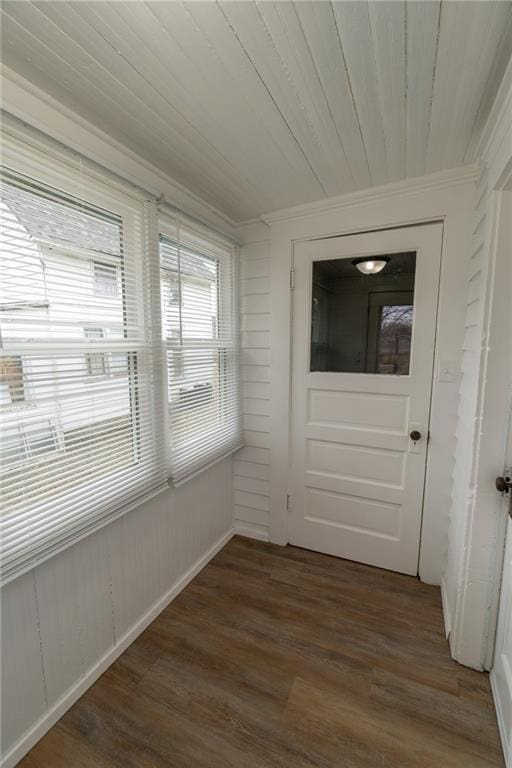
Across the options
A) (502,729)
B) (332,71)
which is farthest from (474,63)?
(502,729)

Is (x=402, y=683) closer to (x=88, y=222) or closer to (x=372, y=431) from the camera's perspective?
(x=372, y=431)

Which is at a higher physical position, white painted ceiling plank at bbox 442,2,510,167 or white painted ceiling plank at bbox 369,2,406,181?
white painted ceiling plank at bbox 369,2,406,181

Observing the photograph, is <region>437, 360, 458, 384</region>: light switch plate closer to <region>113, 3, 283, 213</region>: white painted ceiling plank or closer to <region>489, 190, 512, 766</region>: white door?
<region>489, 190, 512, 766</region>: white door

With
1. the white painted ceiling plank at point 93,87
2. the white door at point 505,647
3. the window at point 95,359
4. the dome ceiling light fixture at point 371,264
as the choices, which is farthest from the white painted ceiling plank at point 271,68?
the white door at point 505,647

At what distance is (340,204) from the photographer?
194 cm

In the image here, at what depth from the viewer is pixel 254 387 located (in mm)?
2361

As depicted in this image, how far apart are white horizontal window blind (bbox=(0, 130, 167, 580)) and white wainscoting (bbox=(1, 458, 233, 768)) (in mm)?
156

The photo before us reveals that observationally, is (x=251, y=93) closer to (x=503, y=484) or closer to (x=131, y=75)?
(x=131, y=75)

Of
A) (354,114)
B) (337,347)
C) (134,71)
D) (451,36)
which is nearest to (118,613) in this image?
(337,347)

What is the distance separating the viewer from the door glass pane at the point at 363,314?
192cm

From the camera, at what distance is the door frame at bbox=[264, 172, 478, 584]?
1.72 m

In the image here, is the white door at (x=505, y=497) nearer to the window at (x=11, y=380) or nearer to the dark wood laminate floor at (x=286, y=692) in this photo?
the dark wood laminate floor at (x=286, y=692)

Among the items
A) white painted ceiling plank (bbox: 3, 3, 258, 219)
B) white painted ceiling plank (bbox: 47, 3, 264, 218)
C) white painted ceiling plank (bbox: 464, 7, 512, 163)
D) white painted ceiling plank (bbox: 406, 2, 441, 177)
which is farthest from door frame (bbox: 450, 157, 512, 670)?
white painted ceiling plank (bbox: 3, 3, 258, 219)

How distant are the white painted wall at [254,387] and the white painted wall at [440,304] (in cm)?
1
